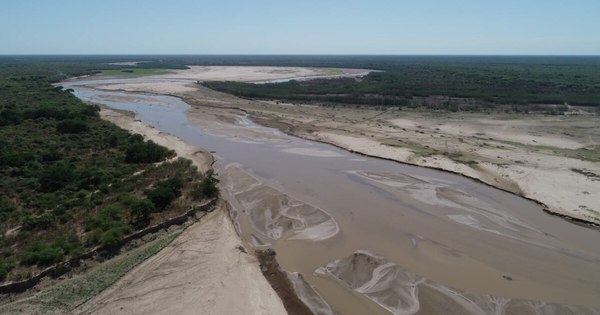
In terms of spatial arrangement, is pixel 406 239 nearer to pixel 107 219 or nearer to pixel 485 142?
pixel 107 219

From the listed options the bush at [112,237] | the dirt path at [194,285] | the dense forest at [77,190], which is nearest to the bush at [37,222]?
the dense forest at [77,190]

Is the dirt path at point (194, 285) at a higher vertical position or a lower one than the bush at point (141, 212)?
lower

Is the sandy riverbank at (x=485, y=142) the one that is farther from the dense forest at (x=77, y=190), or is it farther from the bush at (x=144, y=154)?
the dense forest at (x=77, y=190)

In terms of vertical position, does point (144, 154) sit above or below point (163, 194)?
below

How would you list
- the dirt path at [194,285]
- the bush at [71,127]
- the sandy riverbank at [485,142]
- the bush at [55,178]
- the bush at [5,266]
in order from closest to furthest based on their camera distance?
the dirt path at [194,285] → the bush at [5,266] → the bush at [55,178] → the sandy riverbank at [485,142] → the bush at [71,127]

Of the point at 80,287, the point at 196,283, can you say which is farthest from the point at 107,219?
the point at 196,283

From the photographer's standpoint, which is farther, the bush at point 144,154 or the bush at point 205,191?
the bush at point 144,154

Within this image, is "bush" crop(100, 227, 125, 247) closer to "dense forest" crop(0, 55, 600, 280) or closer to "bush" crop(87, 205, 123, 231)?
"dense forest" crop(0, 55, 600, 280)

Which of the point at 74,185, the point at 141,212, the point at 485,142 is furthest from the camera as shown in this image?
the point at 485,142
